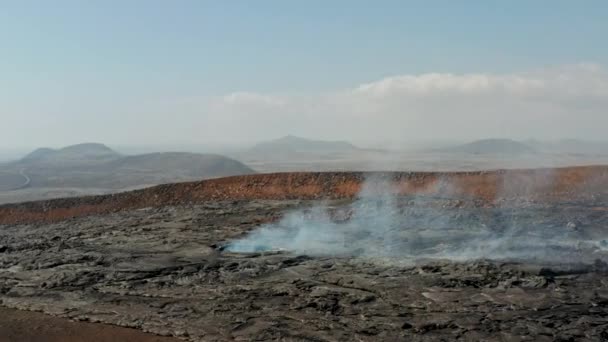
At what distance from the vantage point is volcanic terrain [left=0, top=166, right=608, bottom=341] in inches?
378

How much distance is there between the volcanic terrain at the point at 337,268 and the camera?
960 centimetres

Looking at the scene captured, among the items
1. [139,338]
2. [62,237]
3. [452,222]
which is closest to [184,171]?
[62,237]

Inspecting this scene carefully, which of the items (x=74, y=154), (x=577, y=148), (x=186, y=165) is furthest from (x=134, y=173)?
(x=577, y=148)

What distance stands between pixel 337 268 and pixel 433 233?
15.9 feet

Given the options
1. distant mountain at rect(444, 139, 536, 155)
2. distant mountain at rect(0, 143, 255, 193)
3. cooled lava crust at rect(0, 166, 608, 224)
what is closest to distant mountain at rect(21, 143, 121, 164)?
distant mountain at rect(0, 143, 255, 193)

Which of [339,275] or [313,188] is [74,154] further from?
[339,275]

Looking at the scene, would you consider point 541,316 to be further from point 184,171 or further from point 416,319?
point 184,171

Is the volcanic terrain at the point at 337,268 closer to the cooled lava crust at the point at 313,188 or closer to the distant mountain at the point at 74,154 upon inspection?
the cooled lava crust at the point at 313,188

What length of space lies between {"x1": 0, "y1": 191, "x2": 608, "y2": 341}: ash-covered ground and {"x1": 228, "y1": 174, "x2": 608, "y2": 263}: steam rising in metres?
0.07

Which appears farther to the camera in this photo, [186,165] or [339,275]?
[186,165]

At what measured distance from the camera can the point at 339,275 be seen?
12.3 metres

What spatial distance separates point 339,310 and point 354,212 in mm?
11465

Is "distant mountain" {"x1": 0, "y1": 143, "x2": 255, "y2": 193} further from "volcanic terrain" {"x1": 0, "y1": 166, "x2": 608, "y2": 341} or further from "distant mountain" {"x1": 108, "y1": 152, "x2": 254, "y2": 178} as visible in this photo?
"volcanic terrain" {"x1": 0, "y1": 166, "x2": 608, "y2": 341}

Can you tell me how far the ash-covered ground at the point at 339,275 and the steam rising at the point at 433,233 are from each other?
0.25 ft
